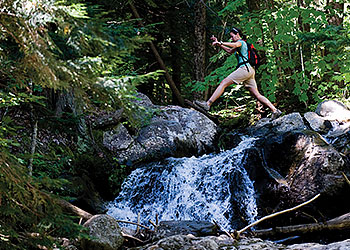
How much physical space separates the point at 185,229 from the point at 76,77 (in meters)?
3.50

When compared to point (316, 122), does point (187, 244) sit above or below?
below

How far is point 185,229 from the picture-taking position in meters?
4.99

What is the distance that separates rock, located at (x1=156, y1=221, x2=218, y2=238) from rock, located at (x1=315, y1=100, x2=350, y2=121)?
453cm

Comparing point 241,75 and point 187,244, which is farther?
point 241,75

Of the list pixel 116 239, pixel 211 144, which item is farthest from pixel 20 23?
pixel 211 144

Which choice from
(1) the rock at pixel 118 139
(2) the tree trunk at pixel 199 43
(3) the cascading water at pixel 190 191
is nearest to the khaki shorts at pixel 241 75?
(3) the cascading water at pixel 190 191

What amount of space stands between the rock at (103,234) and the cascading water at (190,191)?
212 cm

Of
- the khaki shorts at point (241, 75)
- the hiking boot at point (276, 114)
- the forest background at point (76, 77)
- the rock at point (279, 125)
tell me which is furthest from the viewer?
the hiking boot at point (276, 114)

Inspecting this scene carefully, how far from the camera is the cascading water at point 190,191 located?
651 centimetres

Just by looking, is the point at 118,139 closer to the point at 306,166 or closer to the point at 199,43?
the point at 306,166

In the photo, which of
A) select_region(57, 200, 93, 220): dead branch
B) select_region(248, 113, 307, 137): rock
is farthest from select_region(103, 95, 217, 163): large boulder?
select_region(57, 200, 93, 220): dead branch

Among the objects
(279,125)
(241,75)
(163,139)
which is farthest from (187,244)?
(279,125)

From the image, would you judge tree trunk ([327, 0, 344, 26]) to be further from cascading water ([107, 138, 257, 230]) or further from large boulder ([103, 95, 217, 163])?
cascading water ([107, 138, 257, 230])

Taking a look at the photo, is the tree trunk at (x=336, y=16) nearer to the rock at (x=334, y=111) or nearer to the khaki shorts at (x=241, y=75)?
the rock at (x=334, y=111)
